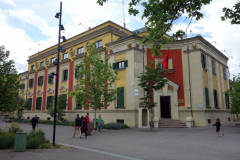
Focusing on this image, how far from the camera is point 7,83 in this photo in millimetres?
13969

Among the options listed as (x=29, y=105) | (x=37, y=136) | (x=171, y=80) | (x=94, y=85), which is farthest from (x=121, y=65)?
(x=29, y=105)

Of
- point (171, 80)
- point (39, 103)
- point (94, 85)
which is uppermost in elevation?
point (171, 80)

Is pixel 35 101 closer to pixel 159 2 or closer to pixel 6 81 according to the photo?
pixel 6 81

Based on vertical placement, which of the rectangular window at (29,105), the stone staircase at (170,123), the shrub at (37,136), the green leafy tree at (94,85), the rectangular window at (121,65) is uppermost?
the rectangular window at (121,65)

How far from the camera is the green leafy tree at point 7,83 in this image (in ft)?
44.9

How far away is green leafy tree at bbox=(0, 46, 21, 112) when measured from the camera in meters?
13.7

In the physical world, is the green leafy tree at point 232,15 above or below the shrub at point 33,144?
above

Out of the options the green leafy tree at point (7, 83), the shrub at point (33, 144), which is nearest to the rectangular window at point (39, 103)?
the green leafy tree at point (7, 83)

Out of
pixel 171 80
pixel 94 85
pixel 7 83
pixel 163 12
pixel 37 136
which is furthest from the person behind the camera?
pixel 171 80

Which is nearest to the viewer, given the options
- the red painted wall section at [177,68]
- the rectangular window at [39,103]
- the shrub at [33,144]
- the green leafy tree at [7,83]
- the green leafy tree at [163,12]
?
the green leafy tree at [163,12]

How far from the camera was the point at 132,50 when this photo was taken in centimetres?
2222

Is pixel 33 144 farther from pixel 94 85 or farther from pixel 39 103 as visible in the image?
pixel 39 103

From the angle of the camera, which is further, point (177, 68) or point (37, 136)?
point (177, 68)

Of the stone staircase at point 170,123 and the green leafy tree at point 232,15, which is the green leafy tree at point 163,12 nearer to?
the green leafy tree at point 232,15
